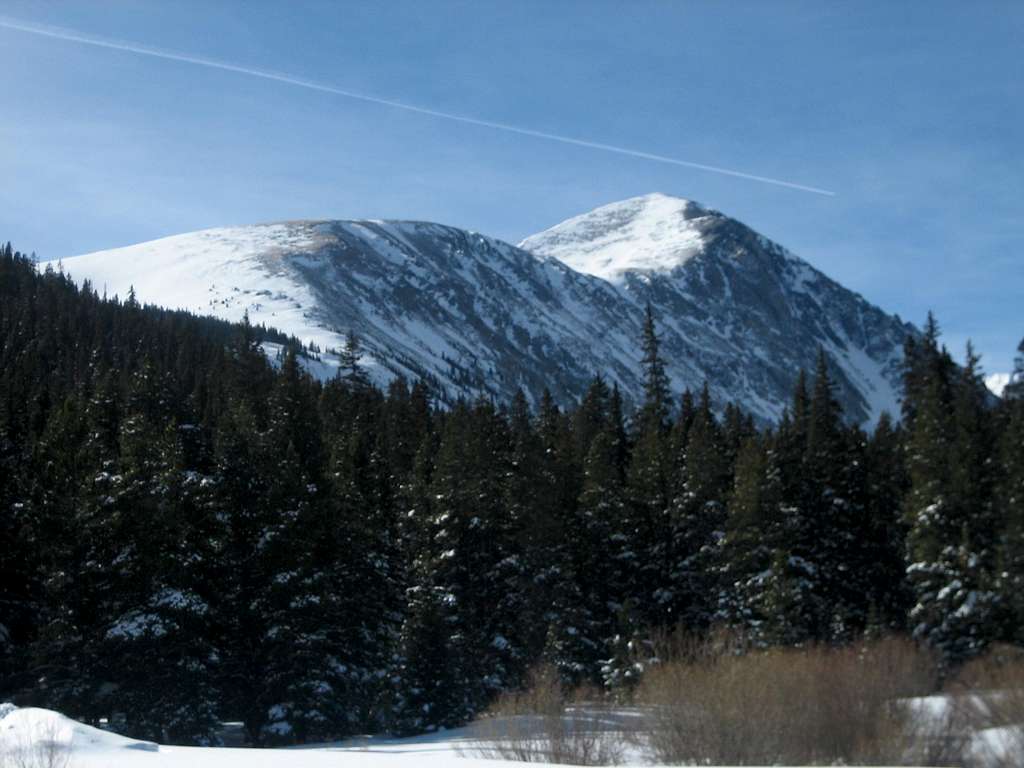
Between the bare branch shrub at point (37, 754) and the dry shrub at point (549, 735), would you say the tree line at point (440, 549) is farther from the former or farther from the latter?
the bare branch shrub at point (37, 754)

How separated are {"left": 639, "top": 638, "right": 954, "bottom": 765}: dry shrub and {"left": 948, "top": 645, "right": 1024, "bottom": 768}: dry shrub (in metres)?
0.92

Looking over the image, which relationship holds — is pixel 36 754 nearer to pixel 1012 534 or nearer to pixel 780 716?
pixel 780 716

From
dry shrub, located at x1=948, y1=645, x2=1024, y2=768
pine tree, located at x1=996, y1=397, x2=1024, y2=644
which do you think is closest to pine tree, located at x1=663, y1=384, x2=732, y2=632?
pine tree, located at x1=996, y1=397, x2=1024, y2=644

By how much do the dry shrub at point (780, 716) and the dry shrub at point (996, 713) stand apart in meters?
0.92

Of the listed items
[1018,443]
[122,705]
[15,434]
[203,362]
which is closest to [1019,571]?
[1018,443]

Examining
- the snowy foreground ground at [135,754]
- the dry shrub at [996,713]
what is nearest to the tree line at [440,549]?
the snowy foreground ground at [135,754]

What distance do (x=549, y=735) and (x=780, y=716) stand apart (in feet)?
15.9

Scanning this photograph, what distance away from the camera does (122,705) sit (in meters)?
35.2

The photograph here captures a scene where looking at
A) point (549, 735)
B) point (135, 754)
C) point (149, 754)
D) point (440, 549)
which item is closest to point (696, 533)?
point (440, 549)

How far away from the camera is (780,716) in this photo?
22.2 metres

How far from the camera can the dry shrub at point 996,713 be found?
18969 millimetres

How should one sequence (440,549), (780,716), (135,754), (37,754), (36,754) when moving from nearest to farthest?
1. (37,754)
2. (36,754)
3. (135,754)
4. (780,716)
5. (440,549)

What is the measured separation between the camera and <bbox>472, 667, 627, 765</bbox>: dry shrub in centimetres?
2281

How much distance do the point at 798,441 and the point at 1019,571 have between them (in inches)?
488
